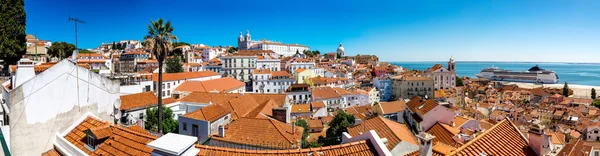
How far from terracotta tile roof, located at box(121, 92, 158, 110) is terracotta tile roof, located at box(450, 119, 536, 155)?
22722 mm

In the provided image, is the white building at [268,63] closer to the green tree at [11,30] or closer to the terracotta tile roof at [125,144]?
the green tree at [11,30]

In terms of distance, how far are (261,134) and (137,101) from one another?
14658 millimetres

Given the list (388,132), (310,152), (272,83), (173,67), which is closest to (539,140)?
(310,152)

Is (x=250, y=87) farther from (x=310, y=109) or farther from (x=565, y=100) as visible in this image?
(x=565, y=100)

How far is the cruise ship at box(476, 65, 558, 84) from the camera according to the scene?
445ft

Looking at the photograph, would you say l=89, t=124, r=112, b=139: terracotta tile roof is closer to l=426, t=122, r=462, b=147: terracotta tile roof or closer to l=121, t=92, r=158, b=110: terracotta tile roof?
l=426, t=122, r=462, b=147: terracotta tile roof

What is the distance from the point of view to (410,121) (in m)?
24.6

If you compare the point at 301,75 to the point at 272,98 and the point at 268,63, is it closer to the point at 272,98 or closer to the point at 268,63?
the point at 268,63

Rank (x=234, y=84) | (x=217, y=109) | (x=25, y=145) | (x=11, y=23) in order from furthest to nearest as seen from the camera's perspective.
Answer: (x=234, y=84), (x=11, y=23), (x=217, y=109), (x=25, y=145)

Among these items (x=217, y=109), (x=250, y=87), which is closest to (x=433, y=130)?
(x=217, y=109)

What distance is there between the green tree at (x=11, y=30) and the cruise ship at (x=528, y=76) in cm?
16853

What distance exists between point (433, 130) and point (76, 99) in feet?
60.0

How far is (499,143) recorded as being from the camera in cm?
777

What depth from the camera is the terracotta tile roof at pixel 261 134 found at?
1403 cm
